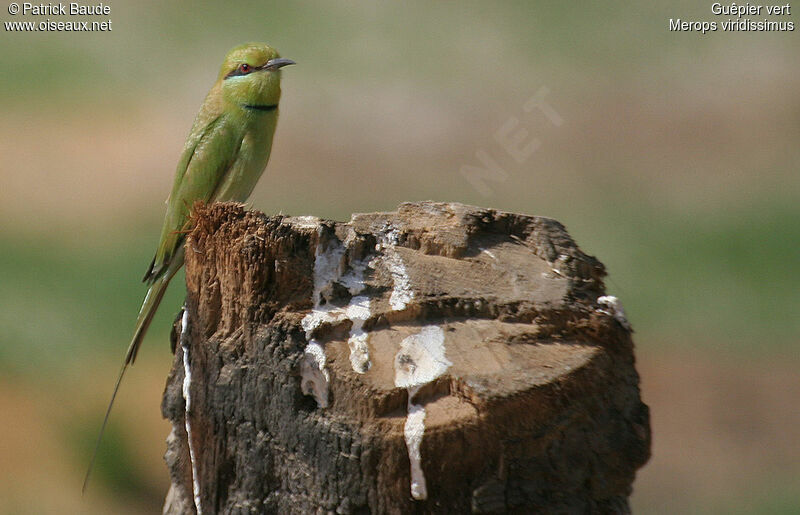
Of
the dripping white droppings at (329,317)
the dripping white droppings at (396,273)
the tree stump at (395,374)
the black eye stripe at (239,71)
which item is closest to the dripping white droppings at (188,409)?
the tree stump at (395,374)

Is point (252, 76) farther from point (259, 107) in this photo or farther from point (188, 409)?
point (188, 409)

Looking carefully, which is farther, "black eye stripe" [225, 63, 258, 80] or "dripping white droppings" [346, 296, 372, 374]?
"black eye stripe" [225, 63, 258, 80]

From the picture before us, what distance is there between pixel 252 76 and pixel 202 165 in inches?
17.5

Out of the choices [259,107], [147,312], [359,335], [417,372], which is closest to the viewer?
[417,372]

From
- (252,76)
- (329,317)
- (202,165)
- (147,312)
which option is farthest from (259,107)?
(329,317)

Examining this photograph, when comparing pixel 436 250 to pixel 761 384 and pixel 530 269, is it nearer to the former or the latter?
pixel 530 269

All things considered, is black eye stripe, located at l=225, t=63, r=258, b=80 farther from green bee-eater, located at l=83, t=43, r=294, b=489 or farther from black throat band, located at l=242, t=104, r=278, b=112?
black throat band, located at l=242, t=104, r=278, b=112

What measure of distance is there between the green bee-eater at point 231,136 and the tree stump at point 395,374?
117 centimetres

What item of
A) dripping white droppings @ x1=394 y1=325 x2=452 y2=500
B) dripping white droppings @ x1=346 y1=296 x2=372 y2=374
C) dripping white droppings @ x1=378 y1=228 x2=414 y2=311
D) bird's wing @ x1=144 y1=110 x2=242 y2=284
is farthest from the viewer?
bird's wing @ x1=144 y1=110 x2=242 y2=284

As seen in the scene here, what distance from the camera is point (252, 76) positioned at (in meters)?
3.49

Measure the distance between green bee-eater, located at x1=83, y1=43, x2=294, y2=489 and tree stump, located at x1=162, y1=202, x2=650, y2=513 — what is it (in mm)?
1174

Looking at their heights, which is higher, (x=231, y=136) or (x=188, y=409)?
(x=231, y=136)

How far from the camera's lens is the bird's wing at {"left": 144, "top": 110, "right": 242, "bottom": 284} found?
333 centimetres

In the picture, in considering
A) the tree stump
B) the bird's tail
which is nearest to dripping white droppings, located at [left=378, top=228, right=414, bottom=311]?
the tree stump
